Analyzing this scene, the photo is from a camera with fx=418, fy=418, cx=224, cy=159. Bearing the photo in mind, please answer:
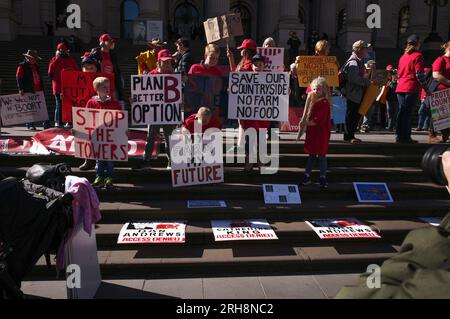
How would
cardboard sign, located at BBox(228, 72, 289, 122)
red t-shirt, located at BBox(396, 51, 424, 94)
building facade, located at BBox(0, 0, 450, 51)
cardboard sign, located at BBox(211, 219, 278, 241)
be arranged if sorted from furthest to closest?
building facade, located at BBox(0, 0, 450, 51) → red t-shirt, located at BBox(396, 51, 424, 94) → cardboard sign, located at BBox(228, 72, 289, 122) → cardboard sign, located at BBox(211, 219, 278, 241)

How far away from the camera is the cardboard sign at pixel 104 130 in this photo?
19.0ft

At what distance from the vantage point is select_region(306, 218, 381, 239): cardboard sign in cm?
525

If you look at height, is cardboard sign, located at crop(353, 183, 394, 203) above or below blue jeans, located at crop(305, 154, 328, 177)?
below

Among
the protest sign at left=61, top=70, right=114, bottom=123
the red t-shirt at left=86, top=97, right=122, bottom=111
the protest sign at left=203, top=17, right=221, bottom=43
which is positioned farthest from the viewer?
the protest sign at left=203, top=17, right=221, bottom=43

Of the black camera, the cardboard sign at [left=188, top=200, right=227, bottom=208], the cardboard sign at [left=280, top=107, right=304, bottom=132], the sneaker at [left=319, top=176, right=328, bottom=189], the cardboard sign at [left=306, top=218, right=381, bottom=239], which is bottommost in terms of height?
the cardboard sign at [left=306, top=218, right=381, bottom=239]

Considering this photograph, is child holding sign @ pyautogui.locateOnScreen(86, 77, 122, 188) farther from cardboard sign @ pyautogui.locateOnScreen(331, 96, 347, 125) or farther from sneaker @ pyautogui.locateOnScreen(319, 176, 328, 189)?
cardboard sign @ pyautogui.locateOnScreen(331, 96, 347, 125)

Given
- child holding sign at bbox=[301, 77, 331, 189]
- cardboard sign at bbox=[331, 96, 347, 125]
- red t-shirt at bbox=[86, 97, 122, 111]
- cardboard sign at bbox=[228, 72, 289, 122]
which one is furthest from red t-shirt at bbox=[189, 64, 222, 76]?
cardboard sign at bbox=[331, 96, 347, 125]

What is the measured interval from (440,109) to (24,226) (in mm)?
7567

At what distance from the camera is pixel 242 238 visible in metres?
5.06

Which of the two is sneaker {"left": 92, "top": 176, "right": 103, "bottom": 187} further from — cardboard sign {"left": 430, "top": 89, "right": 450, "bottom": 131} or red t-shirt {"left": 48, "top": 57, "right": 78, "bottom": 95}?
cardboard sign {"left": 430, "top": 89, "right": 450, "bottom": 131}

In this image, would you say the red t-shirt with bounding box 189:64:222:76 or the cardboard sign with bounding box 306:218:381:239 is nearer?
the cardboard sign with bounding box 306:218:381:239

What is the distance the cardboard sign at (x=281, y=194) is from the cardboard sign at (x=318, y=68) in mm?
3011

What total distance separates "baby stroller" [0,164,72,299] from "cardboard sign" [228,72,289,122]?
3952mm
